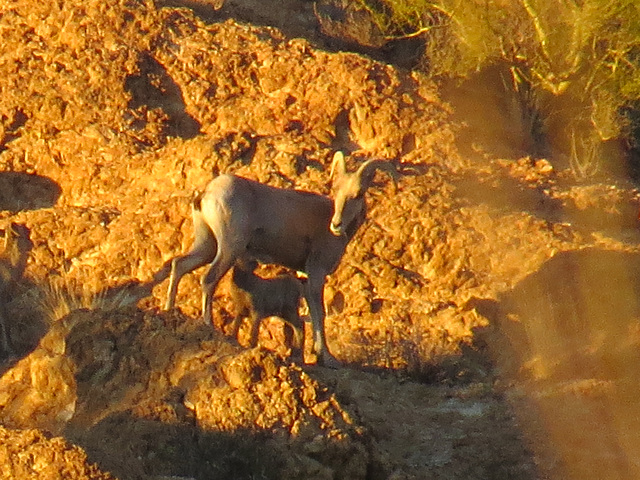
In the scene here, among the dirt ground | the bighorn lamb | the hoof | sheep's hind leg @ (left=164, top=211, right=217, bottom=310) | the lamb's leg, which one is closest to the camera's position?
the dirt ground

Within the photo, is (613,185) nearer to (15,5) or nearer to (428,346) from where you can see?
(428,346)

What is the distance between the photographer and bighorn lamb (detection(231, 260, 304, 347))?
14773 mm

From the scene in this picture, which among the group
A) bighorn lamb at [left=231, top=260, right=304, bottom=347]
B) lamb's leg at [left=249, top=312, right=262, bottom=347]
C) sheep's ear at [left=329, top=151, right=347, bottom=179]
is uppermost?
sheep's ear at [left=329, top=151, right=347, bottom=179]

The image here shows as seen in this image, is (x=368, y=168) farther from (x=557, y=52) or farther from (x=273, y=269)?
(x=557, y=52)

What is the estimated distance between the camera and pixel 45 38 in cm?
2034

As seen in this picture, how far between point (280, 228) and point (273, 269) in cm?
121

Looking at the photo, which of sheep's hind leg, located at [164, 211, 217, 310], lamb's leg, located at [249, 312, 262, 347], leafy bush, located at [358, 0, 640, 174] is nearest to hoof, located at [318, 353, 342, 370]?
lamb's leg, located at [249, 312, 262, 347]

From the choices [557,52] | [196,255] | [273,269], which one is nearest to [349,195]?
[196,255]

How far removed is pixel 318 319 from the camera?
48.4 ft

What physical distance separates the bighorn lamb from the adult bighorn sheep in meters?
0.15

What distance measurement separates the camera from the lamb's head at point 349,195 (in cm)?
1465

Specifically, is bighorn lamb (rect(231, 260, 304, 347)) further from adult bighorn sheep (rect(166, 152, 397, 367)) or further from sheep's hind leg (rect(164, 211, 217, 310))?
sheep's hind leg (rect(164, 211, 217, 310))

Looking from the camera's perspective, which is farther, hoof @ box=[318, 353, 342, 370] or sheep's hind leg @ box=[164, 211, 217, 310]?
sheep's hind leg @ box=[164, 211, 217, 310]

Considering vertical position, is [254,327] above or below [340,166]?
below
